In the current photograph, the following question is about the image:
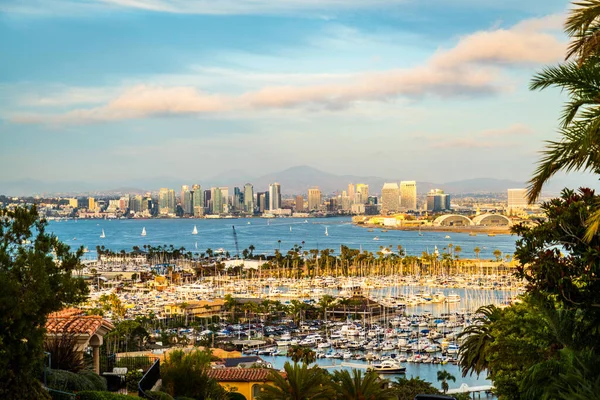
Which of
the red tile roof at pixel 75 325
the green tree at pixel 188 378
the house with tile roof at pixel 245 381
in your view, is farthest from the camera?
the house with tile roof at pixel 245 381

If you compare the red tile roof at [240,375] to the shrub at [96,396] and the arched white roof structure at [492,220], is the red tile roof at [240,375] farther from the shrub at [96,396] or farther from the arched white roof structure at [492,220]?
the arched white roof structure at [492,220]

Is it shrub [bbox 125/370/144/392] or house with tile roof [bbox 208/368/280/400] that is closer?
shrub [bbox 125/370/144/392]

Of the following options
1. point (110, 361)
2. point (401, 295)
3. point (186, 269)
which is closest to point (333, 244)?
point (186, 269)

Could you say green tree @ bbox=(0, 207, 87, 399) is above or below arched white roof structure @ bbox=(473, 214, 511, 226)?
above

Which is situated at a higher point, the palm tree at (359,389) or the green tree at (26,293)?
the green tree at (26,293)

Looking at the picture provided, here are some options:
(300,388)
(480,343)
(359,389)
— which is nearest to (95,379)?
(300,388)

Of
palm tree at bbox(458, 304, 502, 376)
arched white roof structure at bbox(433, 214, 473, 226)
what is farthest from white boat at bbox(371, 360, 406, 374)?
arched white roof structure at bbox(433, 214, 473, 226)

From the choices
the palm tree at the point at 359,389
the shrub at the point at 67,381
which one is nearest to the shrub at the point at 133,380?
the shrub at the point at 67,381

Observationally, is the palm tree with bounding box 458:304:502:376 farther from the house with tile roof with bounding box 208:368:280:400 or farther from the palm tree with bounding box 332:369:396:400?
the house with tile roof with bounding box 208:368:280:400

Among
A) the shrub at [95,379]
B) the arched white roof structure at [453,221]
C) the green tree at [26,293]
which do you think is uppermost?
the green tree at [26,293]

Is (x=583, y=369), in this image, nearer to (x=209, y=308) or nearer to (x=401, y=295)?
(x=209, y=308)
